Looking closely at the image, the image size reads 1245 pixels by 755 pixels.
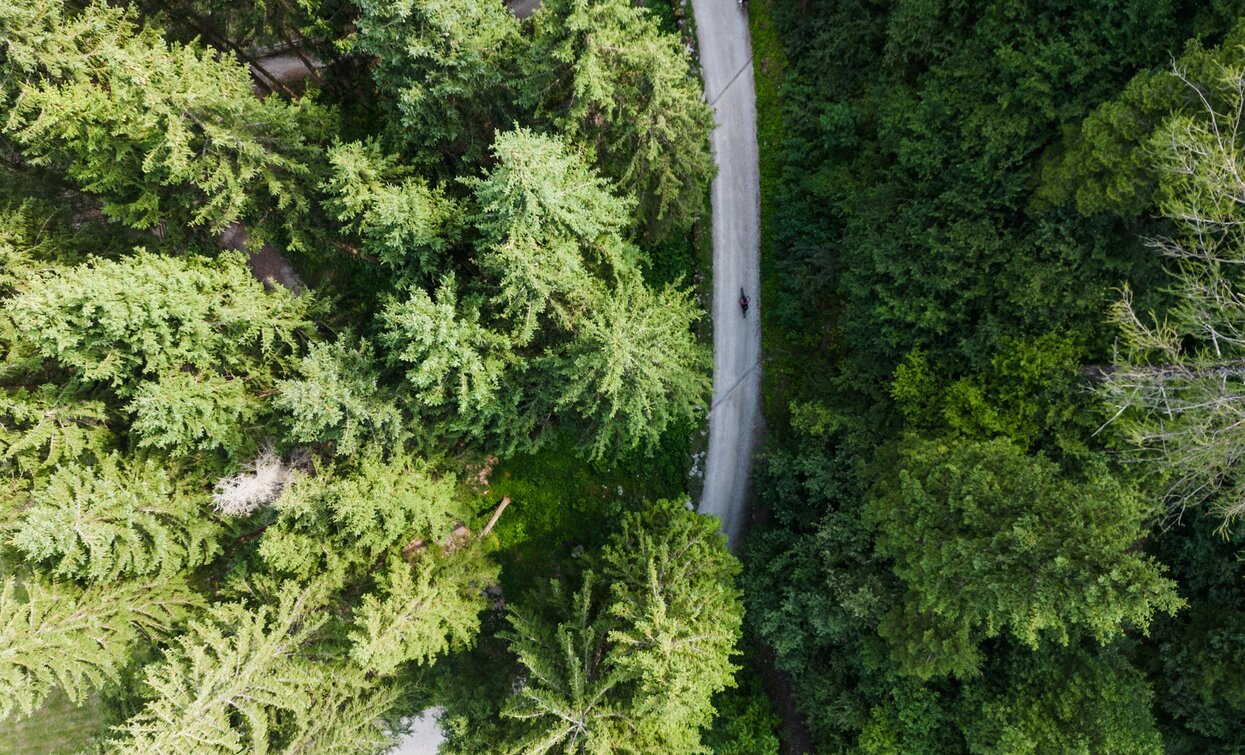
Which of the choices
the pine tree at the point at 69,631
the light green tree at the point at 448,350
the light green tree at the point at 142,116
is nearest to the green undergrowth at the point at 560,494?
the light green tree at the point at 448,350

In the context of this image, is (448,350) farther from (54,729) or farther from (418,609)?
(54,729)

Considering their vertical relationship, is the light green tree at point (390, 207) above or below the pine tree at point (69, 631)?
above

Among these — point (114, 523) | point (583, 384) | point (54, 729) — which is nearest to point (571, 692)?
point (583, 384)

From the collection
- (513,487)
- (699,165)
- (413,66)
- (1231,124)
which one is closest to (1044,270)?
(1231,124)

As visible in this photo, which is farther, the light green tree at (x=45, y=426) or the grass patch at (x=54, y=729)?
the grass patch at (x=54, y=729)

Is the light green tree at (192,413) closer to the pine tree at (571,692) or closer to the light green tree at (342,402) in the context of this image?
the light green tree at (342,402)

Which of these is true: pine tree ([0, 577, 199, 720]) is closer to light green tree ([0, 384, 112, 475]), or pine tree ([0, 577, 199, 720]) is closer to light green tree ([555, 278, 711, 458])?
light green tree ([0, 384, 112, 475])
